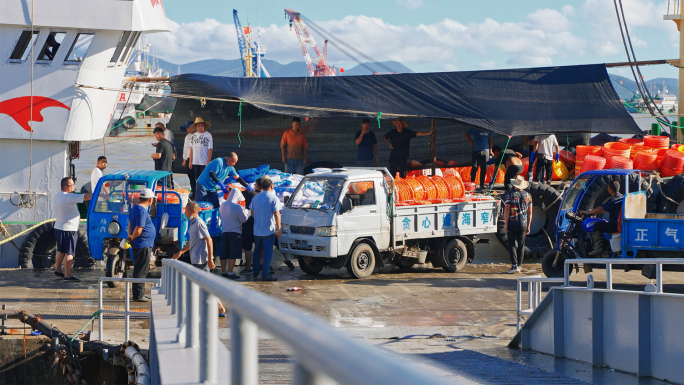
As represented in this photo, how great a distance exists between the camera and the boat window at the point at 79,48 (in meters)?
17.6

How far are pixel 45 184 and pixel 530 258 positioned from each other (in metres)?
10.6

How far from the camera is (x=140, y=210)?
13.1 metres

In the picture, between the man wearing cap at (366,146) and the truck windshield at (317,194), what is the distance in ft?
14.3

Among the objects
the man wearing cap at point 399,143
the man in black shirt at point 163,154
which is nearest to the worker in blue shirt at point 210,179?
the man in black shirt at point 163,154

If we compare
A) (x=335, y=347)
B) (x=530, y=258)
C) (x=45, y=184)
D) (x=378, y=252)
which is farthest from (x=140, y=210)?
(x=335, y=347)

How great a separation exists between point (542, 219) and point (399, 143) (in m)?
3.65

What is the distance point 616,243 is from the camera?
47.0 ft

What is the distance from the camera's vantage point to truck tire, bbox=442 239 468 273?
54.6 feet

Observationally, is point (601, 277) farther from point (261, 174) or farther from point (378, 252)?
point (261, 174)

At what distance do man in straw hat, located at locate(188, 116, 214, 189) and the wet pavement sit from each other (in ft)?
9.91

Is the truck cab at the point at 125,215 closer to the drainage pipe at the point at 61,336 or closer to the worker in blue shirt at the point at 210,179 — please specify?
the worker in blue shirt at the point at 210,179

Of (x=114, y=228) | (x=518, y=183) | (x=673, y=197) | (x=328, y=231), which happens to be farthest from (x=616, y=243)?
(x=114, y=228)

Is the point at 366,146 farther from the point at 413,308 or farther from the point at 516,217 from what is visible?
the point at 413,308

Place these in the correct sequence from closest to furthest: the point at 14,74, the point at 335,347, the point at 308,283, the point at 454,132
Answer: the point at 335,347, the point at 308,283, the point at 14,74, the point at 454,132
